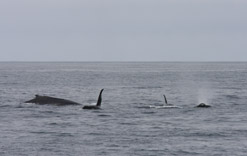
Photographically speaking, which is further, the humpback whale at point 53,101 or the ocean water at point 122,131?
the humpback whale at point 53,101

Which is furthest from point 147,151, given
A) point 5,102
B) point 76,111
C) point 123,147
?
point 5,102

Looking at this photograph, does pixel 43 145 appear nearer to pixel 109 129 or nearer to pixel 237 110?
pixel 109 129

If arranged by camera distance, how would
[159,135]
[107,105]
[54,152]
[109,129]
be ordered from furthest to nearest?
[107,105]
[109,129]
[159,135]
[54,152]

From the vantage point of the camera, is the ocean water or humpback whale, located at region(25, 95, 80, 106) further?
humpback whale, located at region(25, 95, 80, 106)

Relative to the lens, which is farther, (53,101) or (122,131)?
(53,101)

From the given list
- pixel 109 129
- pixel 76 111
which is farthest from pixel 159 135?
pixel 76 111

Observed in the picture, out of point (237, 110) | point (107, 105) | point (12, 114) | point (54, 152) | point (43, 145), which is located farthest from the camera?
point (107, 105)

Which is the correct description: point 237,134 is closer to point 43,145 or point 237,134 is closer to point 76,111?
point 43,145

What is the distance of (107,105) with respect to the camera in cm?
4966

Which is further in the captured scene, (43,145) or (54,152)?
(43,145)

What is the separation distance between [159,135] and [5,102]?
2497cm

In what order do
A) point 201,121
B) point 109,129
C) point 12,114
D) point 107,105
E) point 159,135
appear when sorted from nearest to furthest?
point 159,135, point 109,129, point 201,121, point 12,114, point 107,105

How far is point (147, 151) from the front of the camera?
26.1 m

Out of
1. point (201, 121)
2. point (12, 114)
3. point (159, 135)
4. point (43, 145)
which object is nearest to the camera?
point (43, 145)
